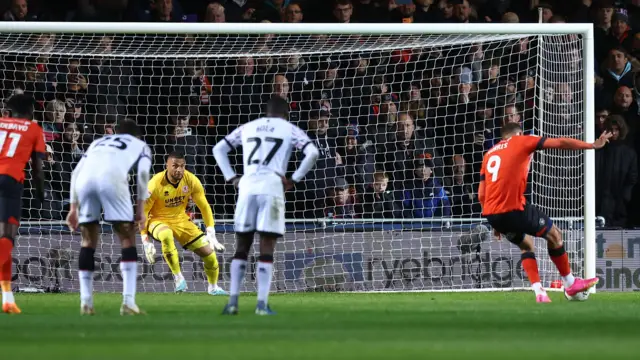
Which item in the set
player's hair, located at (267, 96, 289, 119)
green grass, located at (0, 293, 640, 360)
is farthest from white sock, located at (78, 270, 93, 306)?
player's hair, located at (267, 96, 289, 119)

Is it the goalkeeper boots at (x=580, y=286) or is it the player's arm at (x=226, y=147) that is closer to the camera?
the player's arm at (x=226, y=147)

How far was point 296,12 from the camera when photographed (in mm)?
18078

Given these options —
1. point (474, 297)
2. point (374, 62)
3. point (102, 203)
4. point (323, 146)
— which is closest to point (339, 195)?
point (323, 146)

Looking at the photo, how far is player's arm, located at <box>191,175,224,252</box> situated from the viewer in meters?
15.3

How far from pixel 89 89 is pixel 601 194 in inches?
295

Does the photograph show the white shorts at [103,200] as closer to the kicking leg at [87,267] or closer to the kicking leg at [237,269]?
the kicking leg at [87,267]

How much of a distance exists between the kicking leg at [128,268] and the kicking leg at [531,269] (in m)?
4.58

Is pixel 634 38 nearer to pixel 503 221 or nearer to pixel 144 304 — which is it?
pixel 503 221

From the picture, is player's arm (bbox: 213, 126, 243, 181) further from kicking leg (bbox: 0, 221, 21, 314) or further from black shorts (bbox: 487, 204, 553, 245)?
black shorts (bbox: 487, 204, 553, 245)

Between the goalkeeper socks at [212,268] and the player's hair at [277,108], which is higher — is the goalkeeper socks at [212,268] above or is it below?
below

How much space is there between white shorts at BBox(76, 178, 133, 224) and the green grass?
83cm

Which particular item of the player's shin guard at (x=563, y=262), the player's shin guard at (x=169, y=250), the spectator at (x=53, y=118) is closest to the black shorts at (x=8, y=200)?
the player's shin guard at (x=169, y=250)

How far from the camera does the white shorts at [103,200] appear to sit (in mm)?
10438

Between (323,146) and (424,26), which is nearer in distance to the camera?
(424,26)
